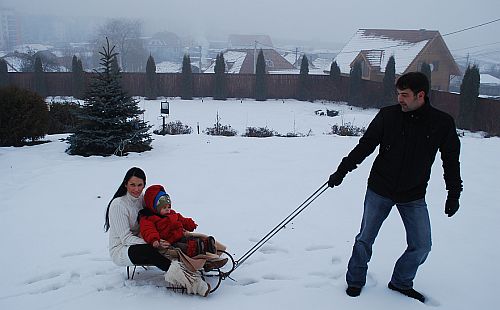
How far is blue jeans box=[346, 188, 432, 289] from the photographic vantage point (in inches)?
119

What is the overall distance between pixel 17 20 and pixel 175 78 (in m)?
136

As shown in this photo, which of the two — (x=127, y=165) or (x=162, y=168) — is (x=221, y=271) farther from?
(x=127, y=165)

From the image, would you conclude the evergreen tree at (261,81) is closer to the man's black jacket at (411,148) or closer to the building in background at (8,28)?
the man's black jacket at (411,148)

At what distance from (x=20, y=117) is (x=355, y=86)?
64.7 feet

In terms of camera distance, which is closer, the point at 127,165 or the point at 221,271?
the point at 221,271

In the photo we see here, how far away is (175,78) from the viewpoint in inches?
1046

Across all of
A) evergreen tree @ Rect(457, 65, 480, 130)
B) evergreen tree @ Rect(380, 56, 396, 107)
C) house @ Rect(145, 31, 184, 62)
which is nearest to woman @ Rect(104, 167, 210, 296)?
evergreen tree @ Rect(457, 65, 480, 130)

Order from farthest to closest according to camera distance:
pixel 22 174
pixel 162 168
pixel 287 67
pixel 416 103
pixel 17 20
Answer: pixel 17 20, pixel 287 67, pixel 162 168, pixel 22 174, pixel 416 103

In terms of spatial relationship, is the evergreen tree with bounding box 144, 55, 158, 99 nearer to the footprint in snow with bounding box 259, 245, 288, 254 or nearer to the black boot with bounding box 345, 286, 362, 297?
the footprint in snow with bounding box 259, 245, 288, 254

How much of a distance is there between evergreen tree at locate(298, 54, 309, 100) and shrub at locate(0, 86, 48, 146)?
63.4ft

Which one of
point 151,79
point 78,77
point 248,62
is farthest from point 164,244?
point 248,62

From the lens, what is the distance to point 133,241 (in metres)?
3.36

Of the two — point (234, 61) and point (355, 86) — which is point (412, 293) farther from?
point (234, 61)

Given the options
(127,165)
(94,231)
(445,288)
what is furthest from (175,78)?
(445,288)
